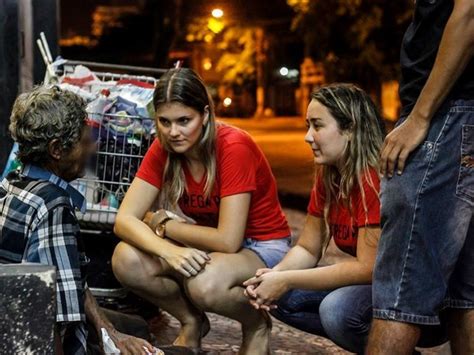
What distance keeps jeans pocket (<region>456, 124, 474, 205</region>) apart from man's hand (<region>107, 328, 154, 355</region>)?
4.64 ft

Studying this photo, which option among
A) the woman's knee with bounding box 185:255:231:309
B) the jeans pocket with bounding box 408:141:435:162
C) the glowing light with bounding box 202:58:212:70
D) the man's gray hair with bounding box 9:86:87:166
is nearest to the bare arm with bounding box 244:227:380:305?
the woman's knee with bounding box 185:255:231:309

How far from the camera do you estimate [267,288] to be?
418 centimetres

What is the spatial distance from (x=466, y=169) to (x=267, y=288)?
3.64 feet

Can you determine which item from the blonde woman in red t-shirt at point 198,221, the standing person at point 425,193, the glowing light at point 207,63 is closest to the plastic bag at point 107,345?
Answer: the blonde woman in red t-shirt at point 198,221

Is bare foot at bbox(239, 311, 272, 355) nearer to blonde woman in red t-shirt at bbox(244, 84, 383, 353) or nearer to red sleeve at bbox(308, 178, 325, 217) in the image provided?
blonde woman in red t-shirt at bbox(244, 84, 383, 353)

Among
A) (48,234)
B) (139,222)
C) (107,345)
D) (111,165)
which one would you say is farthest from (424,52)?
(111,165)

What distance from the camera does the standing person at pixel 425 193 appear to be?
3432mm

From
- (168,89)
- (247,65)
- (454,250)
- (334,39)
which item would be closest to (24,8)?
(168,89)

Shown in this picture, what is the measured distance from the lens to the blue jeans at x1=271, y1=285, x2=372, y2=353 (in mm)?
4012

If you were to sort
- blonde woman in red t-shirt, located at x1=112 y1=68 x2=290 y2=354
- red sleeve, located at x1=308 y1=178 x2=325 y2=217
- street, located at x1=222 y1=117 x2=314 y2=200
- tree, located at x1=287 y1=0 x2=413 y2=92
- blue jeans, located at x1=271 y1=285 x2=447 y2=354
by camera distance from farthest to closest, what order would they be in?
tree, located at x1=287 y1=0 x2=413 y2=92, street, located at x1=222 y1=117 x2=314 y2=200, blonde woman in red t-shirt, located at x1=112 y1=68 x2=290 y2=354, red sleeve, located at x1=308 y1=178 x2=325 y2=217, blue jeans, located at x1=271 y1=285 x2=447 y2=354

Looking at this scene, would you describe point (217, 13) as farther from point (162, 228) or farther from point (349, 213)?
point (349, 213)

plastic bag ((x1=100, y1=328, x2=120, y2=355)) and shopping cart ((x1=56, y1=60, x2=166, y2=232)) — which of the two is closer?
plastic bag ((x1=100, y1=328, x2=120, y2=355))

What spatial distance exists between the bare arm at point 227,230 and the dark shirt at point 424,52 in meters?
1.10

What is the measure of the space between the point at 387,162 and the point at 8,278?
143 cm
